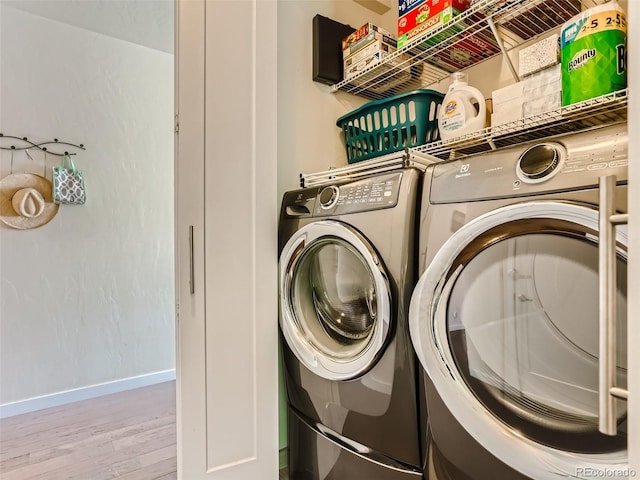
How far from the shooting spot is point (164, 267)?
281 cm

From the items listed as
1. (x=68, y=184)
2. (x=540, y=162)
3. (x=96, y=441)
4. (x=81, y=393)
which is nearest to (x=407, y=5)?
(x=540, y=162)

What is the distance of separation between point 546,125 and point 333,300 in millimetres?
913

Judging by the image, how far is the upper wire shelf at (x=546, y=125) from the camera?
0.92m

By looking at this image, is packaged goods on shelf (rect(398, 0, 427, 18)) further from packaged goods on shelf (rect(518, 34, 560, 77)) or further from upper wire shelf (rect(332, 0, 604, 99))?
packaged goods on shelf (rect(518, 34, 560, 77))

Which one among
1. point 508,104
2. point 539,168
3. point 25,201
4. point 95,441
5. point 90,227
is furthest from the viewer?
point 90,227

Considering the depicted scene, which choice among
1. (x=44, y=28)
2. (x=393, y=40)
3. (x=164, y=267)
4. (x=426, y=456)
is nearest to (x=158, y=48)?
(x=44, y=28)

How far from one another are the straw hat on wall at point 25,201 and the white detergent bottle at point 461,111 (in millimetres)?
2424

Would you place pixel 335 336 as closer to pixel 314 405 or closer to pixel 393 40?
pixel 314 405

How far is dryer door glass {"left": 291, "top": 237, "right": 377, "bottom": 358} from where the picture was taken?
1263 mm

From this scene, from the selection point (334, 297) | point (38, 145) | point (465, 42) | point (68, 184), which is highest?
point (465, 42)

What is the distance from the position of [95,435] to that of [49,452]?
8.2 inches

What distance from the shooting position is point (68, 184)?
2342mm

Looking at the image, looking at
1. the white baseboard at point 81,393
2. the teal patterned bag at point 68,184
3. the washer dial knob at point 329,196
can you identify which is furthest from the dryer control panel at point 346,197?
the white baseboard at point 81,393

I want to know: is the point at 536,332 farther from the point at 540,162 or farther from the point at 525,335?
the point at 540,162
